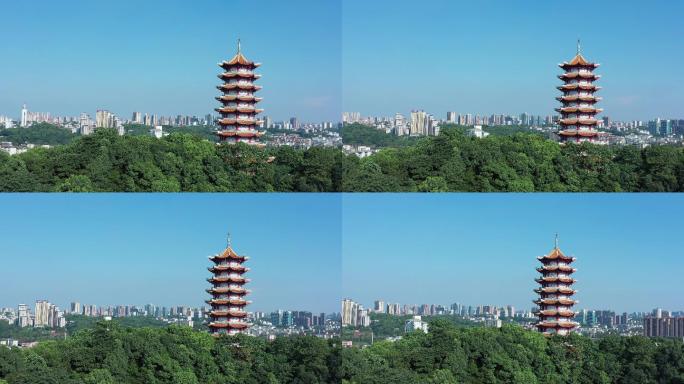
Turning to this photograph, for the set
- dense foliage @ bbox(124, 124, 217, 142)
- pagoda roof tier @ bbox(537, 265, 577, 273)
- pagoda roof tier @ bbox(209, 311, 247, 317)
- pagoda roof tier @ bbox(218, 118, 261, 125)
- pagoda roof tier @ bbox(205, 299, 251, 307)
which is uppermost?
pagoda roof tier @ bbox(218, 118, 261, 125)

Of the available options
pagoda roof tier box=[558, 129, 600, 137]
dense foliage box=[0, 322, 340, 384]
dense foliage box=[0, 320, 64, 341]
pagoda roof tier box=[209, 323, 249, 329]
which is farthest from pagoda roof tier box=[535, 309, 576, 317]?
dense foliage box=[0, 320, 64, 341]

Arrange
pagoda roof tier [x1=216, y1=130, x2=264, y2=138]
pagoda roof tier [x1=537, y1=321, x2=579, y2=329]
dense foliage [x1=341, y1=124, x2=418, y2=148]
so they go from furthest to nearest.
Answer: dense foliage [x1=341, y1=124, x2=418, y2=148]
pagoda roof tier [x1=216, y1=130, x2=264, y2=138]
pagoda roof tier [x1=537, y1=321, x2=579, y2=329]

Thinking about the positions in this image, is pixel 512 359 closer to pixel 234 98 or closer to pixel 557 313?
pixel 557 313

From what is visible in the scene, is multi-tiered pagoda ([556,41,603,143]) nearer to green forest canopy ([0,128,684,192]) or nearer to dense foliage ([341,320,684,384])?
green forest canopy ([0,128,684,192])

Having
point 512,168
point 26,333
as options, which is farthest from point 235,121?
point 26,333

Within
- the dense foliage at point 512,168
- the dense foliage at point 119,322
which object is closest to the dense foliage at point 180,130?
the dense foliage at point 512,168

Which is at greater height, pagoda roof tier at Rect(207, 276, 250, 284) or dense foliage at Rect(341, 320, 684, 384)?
pagoda roof tier at Rect(207, 276, 250, 284)
